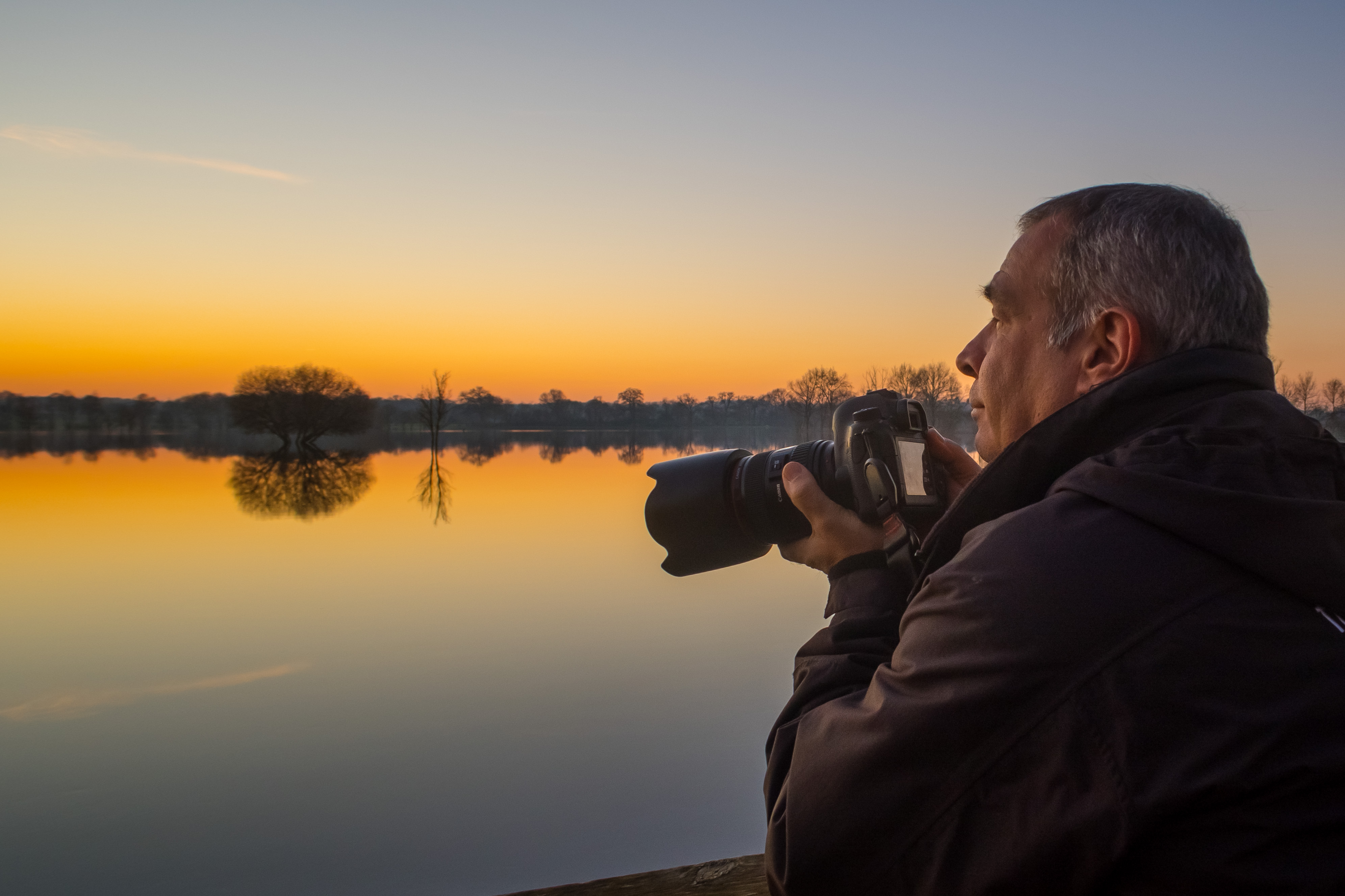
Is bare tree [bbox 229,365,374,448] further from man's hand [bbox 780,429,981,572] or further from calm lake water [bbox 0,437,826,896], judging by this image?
man's hand [bbox 780,429,981,572]

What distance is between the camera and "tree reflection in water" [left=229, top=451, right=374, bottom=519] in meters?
12.8

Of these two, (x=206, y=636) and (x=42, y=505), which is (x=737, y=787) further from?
(x=42, y=505)

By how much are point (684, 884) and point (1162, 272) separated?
5.22 feet

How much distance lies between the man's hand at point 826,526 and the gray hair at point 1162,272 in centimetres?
37

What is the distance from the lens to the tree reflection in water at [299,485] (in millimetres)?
12758

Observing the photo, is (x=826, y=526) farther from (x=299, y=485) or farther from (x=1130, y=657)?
(x=299, y=485)

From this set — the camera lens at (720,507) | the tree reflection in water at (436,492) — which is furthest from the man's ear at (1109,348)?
the tree reflection in water at (436,492)

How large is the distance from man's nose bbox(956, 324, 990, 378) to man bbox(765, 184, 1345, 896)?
20 centimetres

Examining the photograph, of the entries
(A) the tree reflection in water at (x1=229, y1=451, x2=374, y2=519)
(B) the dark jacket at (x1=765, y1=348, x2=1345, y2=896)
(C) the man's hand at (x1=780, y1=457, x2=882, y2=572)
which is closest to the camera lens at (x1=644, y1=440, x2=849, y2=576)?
Answer: (C) the man's hand at (x1=780, y1=457, x2=882, y2=572)

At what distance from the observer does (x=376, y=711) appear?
4.19 meters

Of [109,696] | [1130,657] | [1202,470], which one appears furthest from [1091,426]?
[109,696]

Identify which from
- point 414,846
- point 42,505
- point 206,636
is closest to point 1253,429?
point 414,846

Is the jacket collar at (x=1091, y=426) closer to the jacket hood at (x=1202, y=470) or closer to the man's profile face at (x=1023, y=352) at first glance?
the jacket hood at (x=1202, y=470)

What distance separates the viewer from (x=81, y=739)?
151 inches
